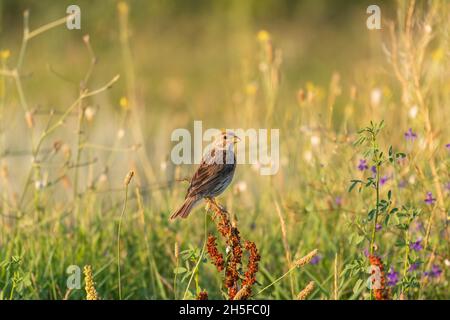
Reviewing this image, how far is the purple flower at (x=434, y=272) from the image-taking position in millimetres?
4038

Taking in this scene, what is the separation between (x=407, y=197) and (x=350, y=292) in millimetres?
595

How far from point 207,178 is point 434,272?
4.07 ft

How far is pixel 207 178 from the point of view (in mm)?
3518

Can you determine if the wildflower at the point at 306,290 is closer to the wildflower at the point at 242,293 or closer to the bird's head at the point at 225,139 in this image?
the wildflower at the point at 242,293

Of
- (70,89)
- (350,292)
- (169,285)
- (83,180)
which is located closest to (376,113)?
(350,292)

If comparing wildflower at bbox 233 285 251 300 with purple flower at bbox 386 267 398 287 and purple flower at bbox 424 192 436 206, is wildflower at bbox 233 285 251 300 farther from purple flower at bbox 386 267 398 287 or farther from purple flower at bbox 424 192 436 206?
purple flower at bbox 424 192 436 206

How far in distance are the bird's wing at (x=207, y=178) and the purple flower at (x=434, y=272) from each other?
1.11m

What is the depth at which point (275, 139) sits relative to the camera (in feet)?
17.7

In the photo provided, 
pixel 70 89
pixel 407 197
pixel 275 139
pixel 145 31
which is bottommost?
pixel 407 197

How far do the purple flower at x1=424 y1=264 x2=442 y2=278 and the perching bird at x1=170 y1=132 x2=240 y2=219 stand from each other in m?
1.09

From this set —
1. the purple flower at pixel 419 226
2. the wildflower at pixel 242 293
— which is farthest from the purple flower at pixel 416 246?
the wildflower at pixel 242 293

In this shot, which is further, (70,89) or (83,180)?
(70,89)

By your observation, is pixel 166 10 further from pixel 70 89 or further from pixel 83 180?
pixel 83 180

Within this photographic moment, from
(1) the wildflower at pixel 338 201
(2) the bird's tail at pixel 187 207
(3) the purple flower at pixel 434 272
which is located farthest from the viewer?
(1) the wildflower at pixel 338 201
